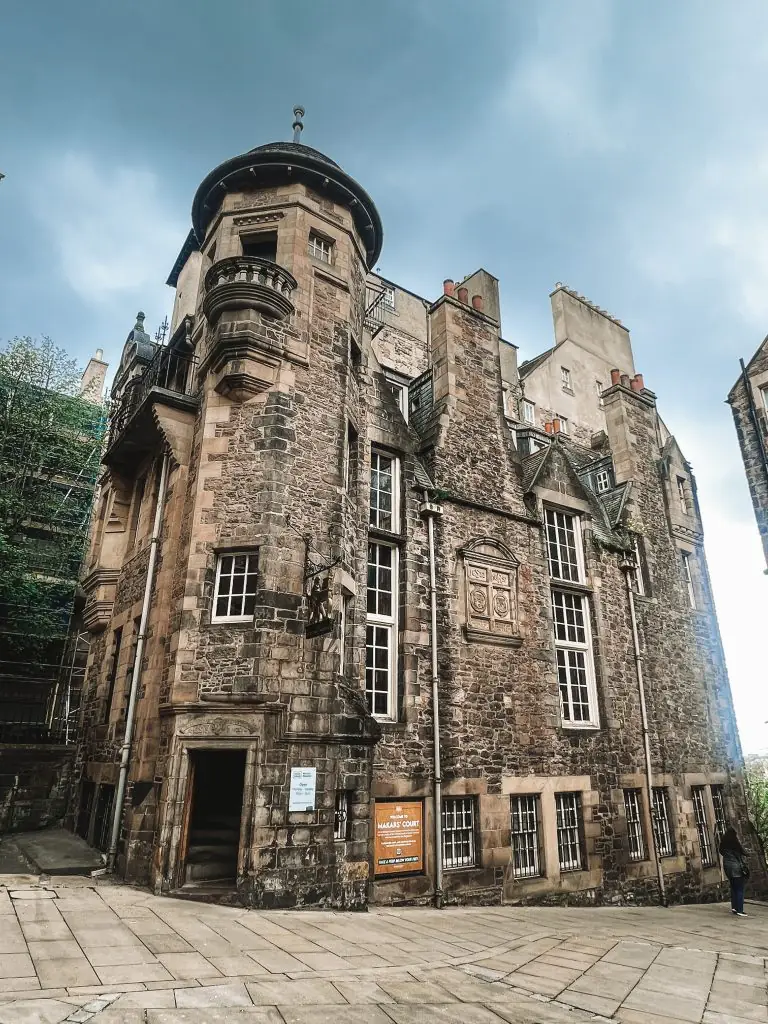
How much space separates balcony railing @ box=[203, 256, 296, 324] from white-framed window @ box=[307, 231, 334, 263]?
1.61 m

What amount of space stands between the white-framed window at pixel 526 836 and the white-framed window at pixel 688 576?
927 cm

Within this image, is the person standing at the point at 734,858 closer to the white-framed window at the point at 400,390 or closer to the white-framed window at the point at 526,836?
the white-framed window at the point at 526,836

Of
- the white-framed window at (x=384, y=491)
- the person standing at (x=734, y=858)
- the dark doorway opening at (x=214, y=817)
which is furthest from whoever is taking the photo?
the white-framed window at (x=384, y=491)

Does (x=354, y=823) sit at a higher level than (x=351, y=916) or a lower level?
higher

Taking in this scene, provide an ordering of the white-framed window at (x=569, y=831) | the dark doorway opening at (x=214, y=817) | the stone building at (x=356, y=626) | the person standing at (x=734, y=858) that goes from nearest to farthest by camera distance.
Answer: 1. the dark doorway opening at (x=214, y=817)
2. the stone building at (x=356, y=626)
3. the person standing at (x=734, y=858)
4. the white-framed window at (x=569, y=831)

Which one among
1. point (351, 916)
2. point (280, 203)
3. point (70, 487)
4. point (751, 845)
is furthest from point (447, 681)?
point (70, 487)

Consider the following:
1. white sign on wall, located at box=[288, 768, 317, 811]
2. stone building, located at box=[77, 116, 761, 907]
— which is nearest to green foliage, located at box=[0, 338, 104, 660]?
stone building, located at box=[77, 116, 761, 907]

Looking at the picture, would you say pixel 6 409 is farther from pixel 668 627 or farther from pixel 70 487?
pixel 668 627

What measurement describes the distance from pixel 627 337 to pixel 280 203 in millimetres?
21883

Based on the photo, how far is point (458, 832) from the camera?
38.9 ft

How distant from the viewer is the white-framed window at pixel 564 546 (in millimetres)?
15922

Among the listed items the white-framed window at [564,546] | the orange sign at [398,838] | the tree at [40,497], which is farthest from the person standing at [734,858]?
the tree at [40,497]

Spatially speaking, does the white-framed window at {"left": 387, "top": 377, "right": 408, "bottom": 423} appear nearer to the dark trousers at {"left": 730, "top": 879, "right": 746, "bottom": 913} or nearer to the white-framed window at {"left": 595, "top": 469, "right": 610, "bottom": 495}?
the white-framed window at {"left": 595, "top": 469, "right": 610, "bottom": 495}

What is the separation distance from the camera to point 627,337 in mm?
30031
